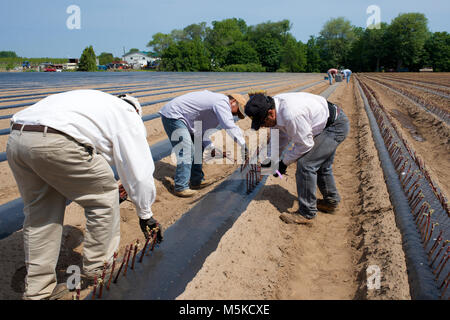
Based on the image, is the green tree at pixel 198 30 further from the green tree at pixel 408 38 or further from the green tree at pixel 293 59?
the green tree at pixel 408 38

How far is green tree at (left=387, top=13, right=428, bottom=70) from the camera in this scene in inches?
2135

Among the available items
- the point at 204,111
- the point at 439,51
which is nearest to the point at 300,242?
the point at 204,111

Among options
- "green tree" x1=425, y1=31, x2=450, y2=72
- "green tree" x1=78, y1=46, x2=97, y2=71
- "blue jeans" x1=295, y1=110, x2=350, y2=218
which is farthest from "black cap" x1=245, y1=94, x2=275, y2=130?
"green tree" x1=425, y1=31, x2=450, y2=72

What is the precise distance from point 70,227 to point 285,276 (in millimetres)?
2063

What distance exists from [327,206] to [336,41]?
70.8 m

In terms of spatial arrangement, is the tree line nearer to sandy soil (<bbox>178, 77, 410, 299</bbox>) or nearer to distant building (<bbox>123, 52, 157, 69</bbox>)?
distant building (<bbox>123, 52, 157, 69</bbox>)

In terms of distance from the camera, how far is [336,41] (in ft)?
216

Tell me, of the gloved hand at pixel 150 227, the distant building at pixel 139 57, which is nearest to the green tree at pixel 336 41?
the distant building at pixel 139 57

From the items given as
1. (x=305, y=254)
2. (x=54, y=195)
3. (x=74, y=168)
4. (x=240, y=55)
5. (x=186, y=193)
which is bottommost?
(x=305, y=254)

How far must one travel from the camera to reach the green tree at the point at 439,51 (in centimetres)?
4983

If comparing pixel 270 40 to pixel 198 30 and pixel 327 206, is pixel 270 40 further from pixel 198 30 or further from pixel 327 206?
pixel 327 206

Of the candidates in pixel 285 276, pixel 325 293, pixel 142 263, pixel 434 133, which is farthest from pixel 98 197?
pixel 434 133

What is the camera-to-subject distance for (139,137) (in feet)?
6.48
